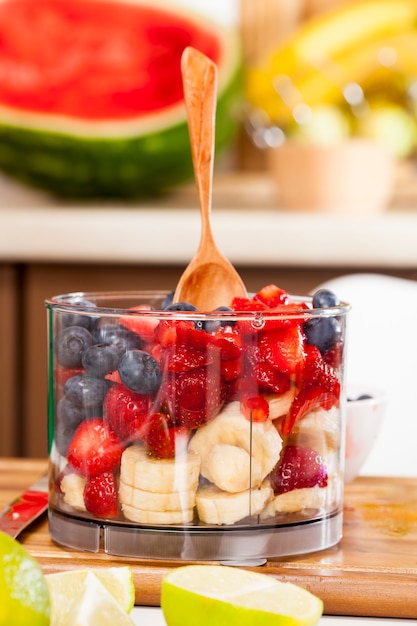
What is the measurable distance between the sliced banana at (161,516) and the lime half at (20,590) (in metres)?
0.17

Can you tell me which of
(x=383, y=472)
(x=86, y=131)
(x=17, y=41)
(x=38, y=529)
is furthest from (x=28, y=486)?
(x=17, y=41)

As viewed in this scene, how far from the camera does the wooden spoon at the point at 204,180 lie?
0.70m

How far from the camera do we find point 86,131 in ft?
5.53

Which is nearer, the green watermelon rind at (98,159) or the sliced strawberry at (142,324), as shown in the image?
the sliced strawberry at (142,324)

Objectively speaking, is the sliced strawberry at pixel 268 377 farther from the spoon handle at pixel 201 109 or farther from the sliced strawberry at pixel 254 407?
the spoon handle at pixel 201 109

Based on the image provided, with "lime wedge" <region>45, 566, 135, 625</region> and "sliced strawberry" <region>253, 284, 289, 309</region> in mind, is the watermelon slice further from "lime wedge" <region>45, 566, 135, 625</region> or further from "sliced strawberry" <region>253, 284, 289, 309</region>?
"lime wedge" <region>45, 566, 135, 625</region>

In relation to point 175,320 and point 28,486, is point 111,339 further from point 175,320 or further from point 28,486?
point 28,486

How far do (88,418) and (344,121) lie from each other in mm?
1360

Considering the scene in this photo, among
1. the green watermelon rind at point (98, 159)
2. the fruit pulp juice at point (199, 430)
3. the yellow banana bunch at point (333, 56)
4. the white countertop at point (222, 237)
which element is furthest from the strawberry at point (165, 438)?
the yellow banana bunch at point (333, 56)

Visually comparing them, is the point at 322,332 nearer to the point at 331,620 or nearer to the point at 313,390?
the point at 313,390

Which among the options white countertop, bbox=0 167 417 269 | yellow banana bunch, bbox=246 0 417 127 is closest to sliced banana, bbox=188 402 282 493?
white countertop, bbox=0 167 417 269

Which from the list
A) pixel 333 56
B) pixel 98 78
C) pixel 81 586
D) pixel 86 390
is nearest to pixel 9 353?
pixel 98 78

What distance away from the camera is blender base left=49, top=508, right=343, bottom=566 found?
0.61m

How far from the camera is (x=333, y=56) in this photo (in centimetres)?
185
